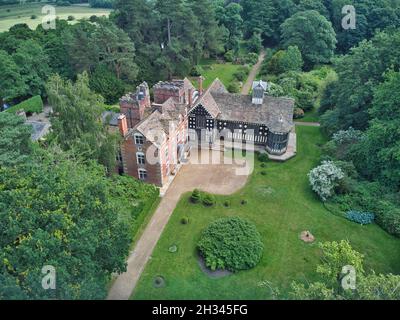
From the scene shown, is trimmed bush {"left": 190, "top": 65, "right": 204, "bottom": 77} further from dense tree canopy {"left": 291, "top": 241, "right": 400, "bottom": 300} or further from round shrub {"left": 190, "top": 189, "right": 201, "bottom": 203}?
dense tree canopy {"left": 291, "top": 241, "right": 400, "bottom": 300}

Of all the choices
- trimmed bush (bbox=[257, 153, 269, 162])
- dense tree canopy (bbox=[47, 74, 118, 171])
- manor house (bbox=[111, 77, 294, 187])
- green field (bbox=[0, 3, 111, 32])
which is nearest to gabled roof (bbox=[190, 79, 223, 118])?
manor house (bbox=[111, 77, 294, 187])

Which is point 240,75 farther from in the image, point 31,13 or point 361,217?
point 31,13

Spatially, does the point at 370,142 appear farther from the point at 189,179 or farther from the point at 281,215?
the point at 189,179

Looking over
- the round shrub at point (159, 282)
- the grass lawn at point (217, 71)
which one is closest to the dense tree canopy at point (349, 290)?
the round shrub at point (159, 282)

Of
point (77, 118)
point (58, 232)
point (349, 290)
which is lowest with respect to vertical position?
point (349, 290)

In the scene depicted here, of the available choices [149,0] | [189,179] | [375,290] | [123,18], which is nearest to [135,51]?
[123,18]

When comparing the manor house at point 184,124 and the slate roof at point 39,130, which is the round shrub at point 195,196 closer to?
the manor house at point 184,124

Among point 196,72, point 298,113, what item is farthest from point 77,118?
point 196,72
